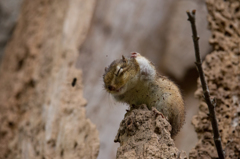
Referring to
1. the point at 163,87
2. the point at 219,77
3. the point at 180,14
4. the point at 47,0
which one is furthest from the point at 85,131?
the point at 47,0

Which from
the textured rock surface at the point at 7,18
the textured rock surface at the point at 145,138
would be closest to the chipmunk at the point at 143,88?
the textured rock surface at the point at 145,138

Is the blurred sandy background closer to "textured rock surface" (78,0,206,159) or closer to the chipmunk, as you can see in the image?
"textured rock surface" (78,0,206,159)

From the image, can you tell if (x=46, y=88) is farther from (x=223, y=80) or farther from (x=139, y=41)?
(x=223, y=80)

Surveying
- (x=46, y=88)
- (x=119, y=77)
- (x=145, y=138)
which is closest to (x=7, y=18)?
(x=46, y=88)

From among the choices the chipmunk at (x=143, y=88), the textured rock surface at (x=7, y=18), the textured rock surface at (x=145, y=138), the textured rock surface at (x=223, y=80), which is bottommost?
the textured rock surface at (x=145, y=138)

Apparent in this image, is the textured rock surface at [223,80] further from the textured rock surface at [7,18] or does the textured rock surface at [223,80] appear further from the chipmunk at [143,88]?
the textured rock surface at [7,18]

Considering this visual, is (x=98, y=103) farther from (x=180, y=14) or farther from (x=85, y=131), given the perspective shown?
(x=180, y=14)
